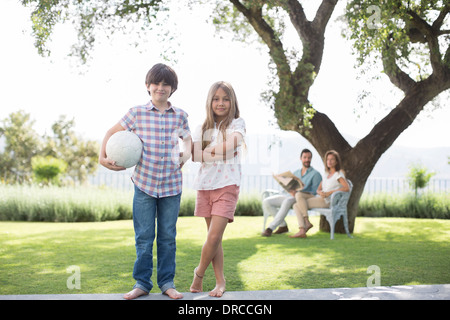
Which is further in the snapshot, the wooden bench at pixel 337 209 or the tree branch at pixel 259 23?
the tree branch at pixel 259 23

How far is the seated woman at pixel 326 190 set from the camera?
8000 mm

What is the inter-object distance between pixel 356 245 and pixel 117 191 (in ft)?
27.1

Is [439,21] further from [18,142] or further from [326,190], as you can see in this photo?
[18,142]

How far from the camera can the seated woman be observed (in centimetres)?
800

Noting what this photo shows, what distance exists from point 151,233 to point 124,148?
0.70m

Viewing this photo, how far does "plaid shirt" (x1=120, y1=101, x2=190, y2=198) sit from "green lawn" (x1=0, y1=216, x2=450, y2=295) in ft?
3.86

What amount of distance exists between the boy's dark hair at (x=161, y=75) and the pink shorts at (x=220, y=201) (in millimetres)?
890

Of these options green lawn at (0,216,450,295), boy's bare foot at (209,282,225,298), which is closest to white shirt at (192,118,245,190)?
boy's bare foot at (209,282,225,298)

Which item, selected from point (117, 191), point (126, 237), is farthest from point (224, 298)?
point (117, 191)

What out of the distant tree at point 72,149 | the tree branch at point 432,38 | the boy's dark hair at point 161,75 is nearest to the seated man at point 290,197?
the tree branch at point 432,38

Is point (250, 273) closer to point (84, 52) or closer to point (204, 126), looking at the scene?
point (204, 126)

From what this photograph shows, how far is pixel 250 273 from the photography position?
16.0ft

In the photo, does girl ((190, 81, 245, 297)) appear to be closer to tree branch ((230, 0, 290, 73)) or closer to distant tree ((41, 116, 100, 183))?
tree branch ((230, 0, 290, 73))

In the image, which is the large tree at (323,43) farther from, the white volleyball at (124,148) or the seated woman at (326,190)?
the white volleyball at (124,148)
